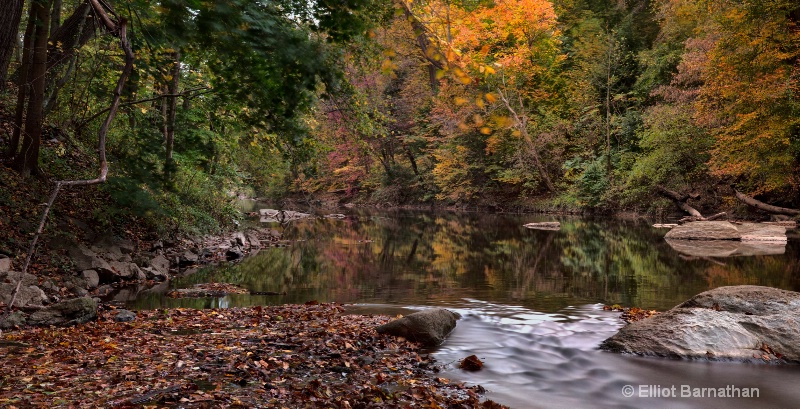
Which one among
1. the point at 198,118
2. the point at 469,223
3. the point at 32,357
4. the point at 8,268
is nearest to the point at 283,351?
the point at 32,357

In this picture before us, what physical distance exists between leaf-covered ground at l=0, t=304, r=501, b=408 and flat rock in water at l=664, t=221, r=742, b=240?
15464 mm

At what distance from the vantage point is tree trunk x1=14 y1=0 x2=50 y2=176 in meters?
9.23

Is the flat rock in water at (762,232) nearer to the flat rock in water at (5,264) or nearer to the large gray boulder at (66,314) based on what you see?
the large gray boulder at (66,314)

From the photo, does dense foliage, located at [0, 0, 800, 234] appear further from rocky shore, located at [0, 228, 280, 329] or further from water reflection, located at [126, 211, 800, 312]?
water reflection, located at [126, 211, 800, 312]

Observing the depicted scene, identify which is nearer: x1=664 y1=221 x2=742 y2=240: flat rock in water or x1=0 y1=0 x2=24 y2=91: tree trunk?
x1=0 y1=0 x2=24 y2=91: tree trunk

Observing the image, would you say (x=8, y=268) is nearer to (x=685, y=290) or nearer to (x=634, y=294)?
(x=634, y=294)

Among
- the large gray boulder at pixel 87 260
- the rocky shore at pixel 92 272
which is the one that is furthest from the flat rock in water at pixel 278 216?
the large gray boulder at pixel 87 260

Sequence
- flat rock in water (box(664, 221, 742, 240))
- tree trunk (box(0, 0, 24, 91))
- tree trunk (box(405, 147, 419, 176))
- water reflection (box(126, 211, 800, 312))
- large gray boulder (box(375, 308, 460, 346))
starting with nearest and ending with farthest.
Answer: tree trunk (box(0, 0, 24, 91)) < large gray boulder (box(375, 308, 460, 346)) < water reflection (box(126, 211, 800, 312)) < flat rock in water (box(664, 221, 742, 240)) < tree trunk (box(405, 147, 419, 176))

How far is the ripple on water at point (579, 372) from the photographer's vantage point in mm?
4406

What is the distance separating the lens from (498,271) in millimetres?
12125

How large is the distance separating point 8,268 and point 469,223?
2161cm

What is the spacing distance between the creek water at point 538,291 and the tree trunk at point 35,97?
400 cm

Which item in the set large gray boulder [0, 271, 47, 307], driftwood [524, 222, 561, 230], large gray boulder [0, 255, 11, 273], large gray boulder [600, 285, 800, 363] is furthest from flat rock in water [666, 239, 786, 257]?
large gray boulder [0, 255, 11, 273]

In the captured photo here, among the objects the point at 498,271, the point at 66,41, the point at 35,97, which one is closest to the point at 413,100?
the point at 498,271
